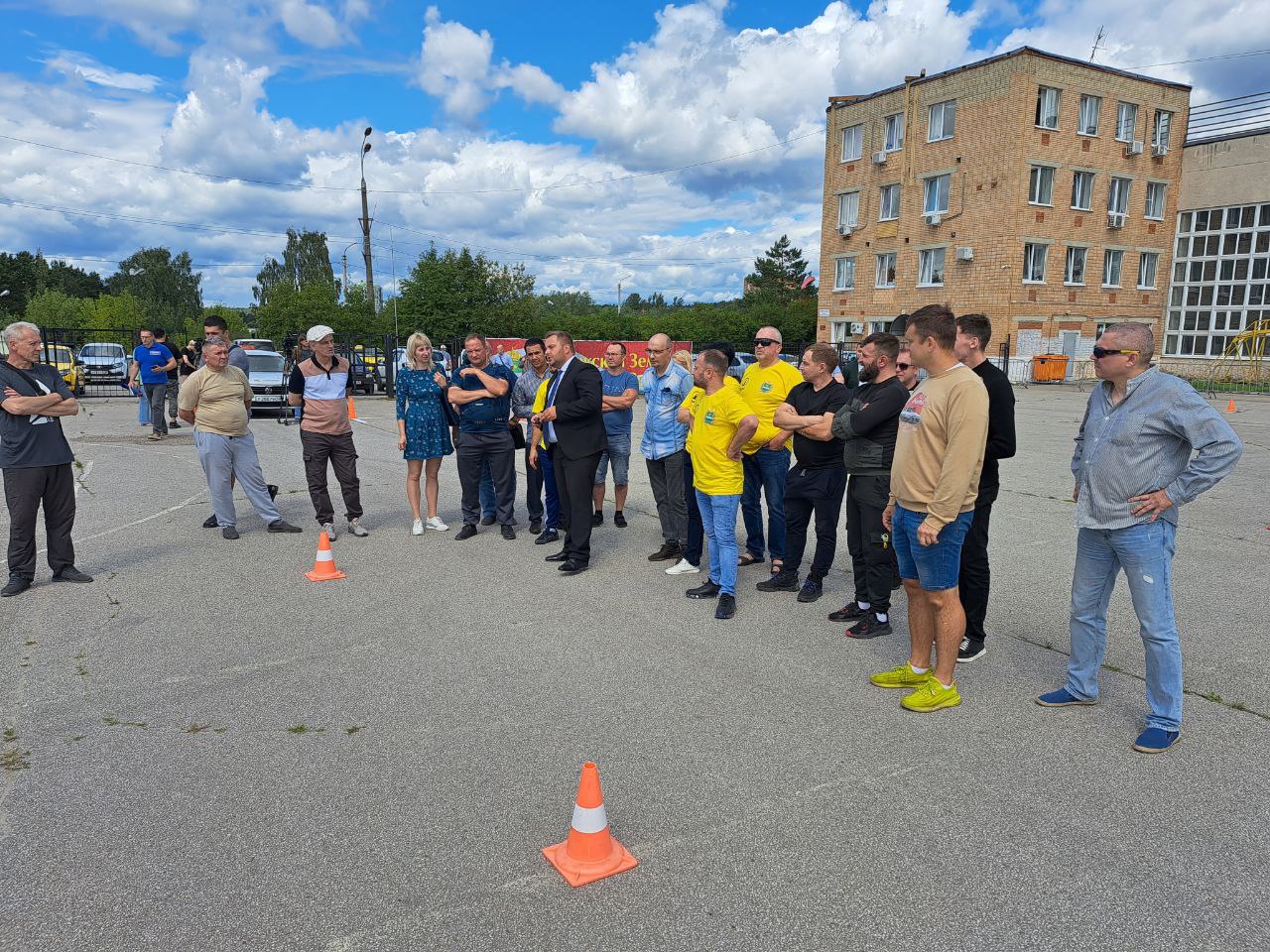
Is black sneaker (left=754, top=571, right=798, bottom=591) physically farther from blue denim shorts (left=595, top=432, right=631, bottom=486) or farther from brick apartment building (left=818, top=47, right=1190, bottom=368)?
brick apartment building (left=818, top=47, right=1190, bottom=368)

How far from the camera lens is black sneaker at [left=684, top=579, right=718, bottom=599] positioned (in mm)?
6219

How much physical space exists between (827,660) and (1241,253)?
136 feet

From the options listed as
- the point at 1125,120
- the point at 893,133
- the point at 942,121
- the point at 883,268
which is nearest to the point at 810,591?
the point at 883,268

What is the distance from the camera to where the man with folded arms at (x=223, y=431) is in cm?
791

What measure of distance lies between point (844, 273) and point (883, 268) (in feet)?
8.29

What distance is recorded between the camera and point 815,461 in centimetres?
→ 597

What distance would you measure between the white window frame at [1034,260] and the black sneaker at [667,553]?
1270 inches

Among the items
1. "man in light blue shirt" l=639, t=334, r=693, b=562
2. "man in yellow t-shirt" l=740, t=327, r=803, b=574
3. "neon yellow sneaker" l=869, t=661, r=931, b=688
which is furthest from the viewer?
"man in light blue shirt" l=639, t=334, r=693, b=562

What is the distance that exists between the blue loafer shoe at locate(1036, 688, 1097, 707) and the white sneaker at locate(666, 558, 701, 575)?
3126mm

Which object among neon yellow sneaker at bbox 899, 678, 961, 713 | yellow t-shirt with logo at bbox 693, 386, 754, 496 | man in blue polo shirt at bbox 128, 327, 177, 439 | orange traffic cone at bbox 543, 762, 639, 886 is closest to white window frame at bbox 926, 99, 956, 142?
man in blue polo shirt at bbox 128, 327, 177, 439

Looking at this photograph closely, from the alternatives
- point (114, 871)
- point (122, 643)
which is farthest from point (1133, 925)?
point (122, 643)

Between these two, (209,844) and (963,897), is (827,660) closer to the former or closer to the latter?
(963,897)

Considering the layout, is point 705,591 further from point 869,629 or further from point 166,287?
point 166,287

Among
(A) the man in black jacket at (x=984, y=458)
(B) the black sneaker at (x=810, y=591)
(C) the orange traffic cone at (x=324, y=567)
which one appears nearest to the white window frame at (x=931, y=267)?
(B) the black sneaker at (x=810, y=591)
